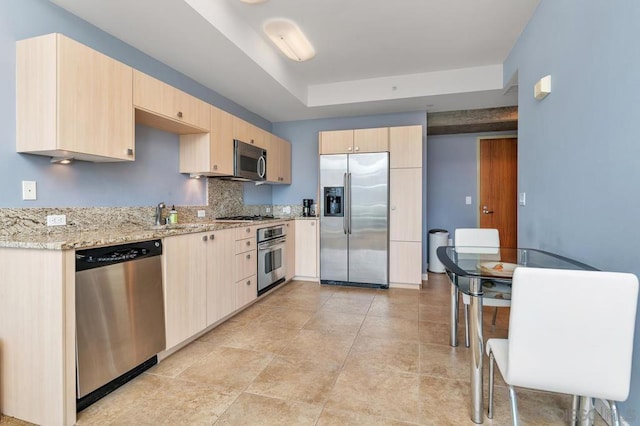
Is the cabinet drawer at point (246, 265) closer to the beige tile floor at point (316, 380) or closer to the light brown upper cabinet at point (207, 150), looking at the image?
the beige tile floor at point (316, 380)

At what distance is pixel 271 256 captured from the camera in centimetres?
385

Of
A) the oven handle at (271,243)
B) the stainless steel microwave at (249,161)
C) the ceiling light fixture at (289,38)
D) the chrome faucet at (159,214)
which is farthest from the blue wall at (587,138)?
the chrome faucet at (159,214)

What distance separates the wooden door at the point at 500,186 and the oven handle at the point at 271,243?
3.61 metres

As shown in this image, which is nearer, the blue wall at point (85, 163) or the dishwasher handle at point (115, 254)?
the dishwasher handle at point (115, 254)

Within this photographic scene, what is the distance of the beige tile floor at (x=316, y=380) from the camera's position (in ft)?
5.52

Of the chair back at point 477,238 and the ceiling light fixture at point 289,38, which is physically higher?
the ceiling light fixture at point 289,38

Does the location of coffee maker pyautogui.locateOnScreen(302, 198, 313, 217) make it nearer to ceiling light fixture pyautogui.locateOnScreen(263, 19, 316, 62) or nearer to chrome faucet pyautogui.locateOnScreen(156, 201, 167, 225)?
ceiling light fixture pyautogui.locateOnScreen(263, 19, 316, 62)

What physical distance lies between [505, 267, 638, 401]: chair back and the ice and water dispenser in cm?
315

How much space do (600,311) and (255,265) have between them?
9.63 feet

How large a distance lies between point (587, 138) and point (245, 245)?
2872mm

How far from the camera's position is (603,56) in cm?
166

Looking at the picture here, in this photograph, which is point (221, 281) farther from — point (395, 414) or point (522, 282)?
point (522, 282)

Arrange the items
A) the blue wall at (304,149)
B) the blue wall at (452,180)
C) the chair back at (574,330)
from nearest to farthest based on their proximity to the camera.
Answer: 1. the chair back at (574,330)
2. the blue wall at (304,149)
3. the blue wall at (452,180)

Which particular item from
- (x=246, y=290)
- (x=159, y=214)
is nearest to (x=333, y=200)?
(x=246, y=290)
